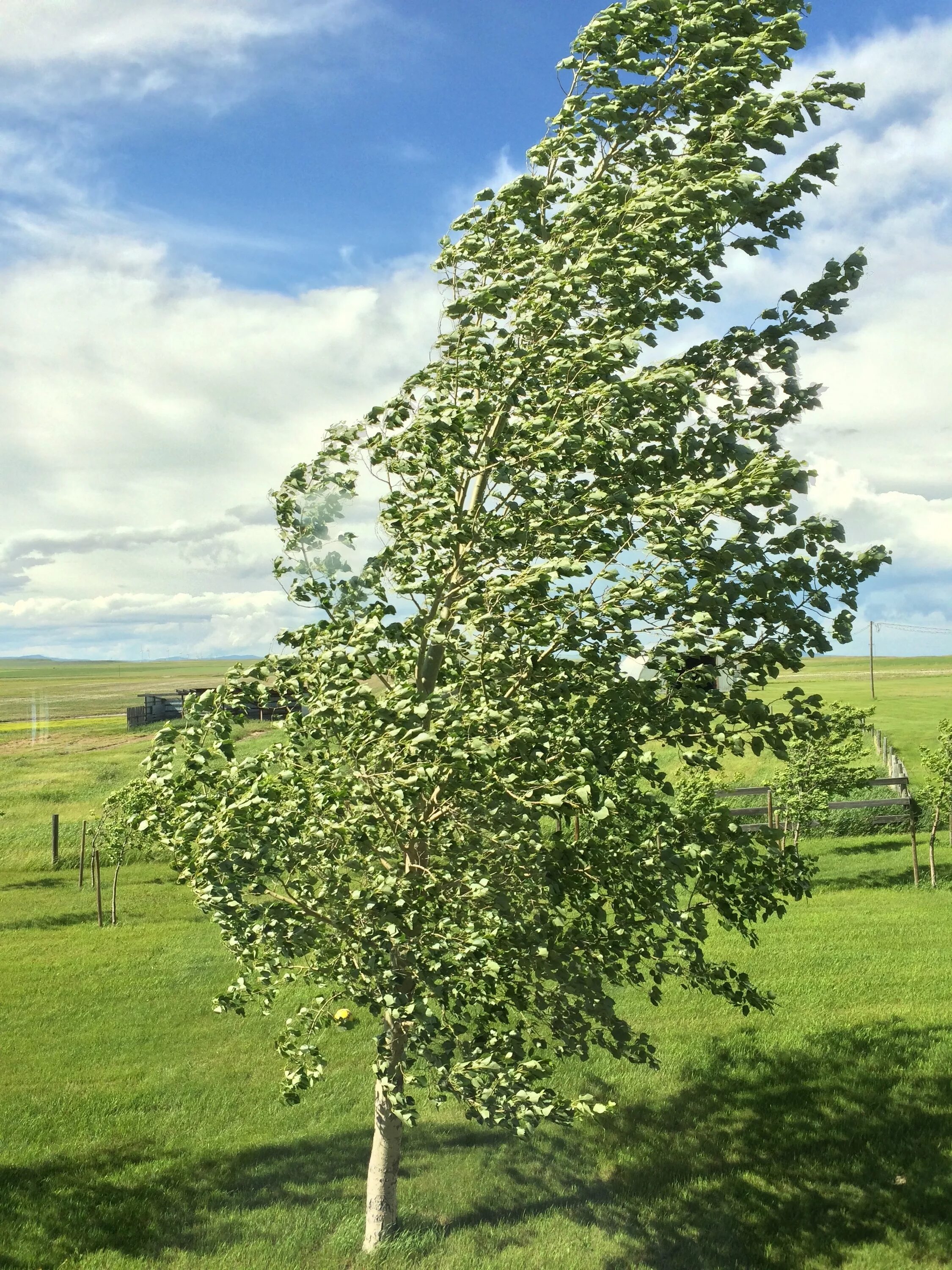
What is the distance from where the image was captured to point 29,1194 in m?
10.9

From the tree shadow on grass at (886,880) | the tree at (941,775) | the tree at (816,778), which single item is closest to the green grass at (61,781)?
the tree at (816,778)

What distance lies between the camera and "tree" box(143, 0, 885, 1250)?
292 inches

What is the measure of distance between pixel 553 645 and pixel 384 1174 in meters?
6.17

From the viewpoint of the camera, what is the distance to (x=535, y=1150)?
11531mm

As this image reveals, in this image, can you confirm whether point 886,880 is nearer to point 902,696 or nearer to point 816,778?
point 816,778

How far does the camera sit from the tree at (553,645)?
24.3 ft

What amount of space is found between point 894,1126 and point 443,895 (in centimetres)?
751

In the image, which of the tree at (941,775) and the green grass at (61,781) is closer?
the tree at (941,775)

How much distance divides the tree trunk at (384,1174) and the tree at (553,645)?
3.10ft

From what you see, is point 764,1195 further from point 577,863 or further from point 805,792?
point 805,792

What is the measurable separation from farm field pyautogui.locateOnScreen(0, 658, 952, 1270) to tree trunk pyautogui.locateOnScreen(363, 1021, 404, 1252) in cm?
27

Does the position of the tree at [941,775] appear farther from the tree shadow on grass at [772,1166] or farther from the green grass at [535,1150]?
the tree shadow on grass at [772,1166]

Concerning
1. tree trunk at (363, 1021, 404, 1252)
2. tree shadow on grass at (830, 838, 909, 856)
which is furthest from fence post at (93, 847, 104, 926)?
tree trunk at (363, 1021, 404, 1252)

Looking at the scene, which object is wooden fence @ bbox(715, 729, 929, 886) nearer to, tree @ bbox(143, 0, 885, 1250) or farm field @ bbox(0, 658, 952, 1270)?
farm field @ bbox(0, 658, 952, 1270)
